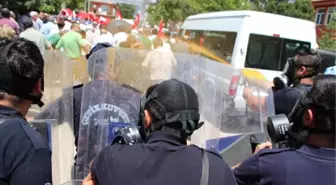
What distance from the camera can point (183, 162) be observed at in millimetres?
1587

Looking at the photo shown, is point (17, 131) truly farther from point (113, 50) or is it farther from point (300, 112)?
point (300, 112)

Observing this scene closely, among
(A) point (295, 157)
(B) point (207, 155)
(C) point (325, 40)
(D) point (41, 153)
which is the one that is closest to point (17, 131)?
(D) point (41, 153)

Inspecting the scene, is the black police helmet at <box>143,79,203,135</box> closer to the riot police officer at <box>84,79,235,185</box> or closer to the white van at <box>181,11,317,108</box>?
the riot police officer at <box>84,79,235,185</box>

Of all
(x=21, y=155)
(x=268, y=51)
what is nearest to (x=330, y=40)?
(x=268, y=51)

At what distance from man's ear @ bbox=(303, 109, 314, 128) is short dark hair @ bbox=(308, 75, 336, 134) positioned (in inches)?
0.8

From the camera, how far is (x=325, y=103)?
5.56 feet

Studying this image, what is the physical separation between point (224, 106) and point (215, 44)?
7504mm

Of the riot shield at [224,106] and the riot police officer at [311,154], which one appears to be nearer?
the riot police officer at [311,154]

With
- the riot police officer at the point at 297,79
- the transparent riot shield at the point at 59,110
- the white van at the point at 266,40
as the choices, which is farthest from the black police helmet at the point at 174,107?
the white van at the point at 266,40

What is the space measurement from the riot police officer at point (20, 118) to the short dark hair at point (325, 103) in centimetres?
118

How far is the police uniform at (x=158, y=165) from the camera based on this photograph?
1.57m

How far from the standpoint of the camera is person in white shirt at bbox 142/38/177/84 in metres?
2.53

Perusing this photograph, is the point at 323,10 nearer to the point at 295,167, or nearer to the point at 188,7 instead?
the point at 188,7

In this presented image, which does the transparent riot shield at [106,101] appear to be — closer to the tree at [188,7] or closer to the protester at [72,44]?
the protester at [72,44]
